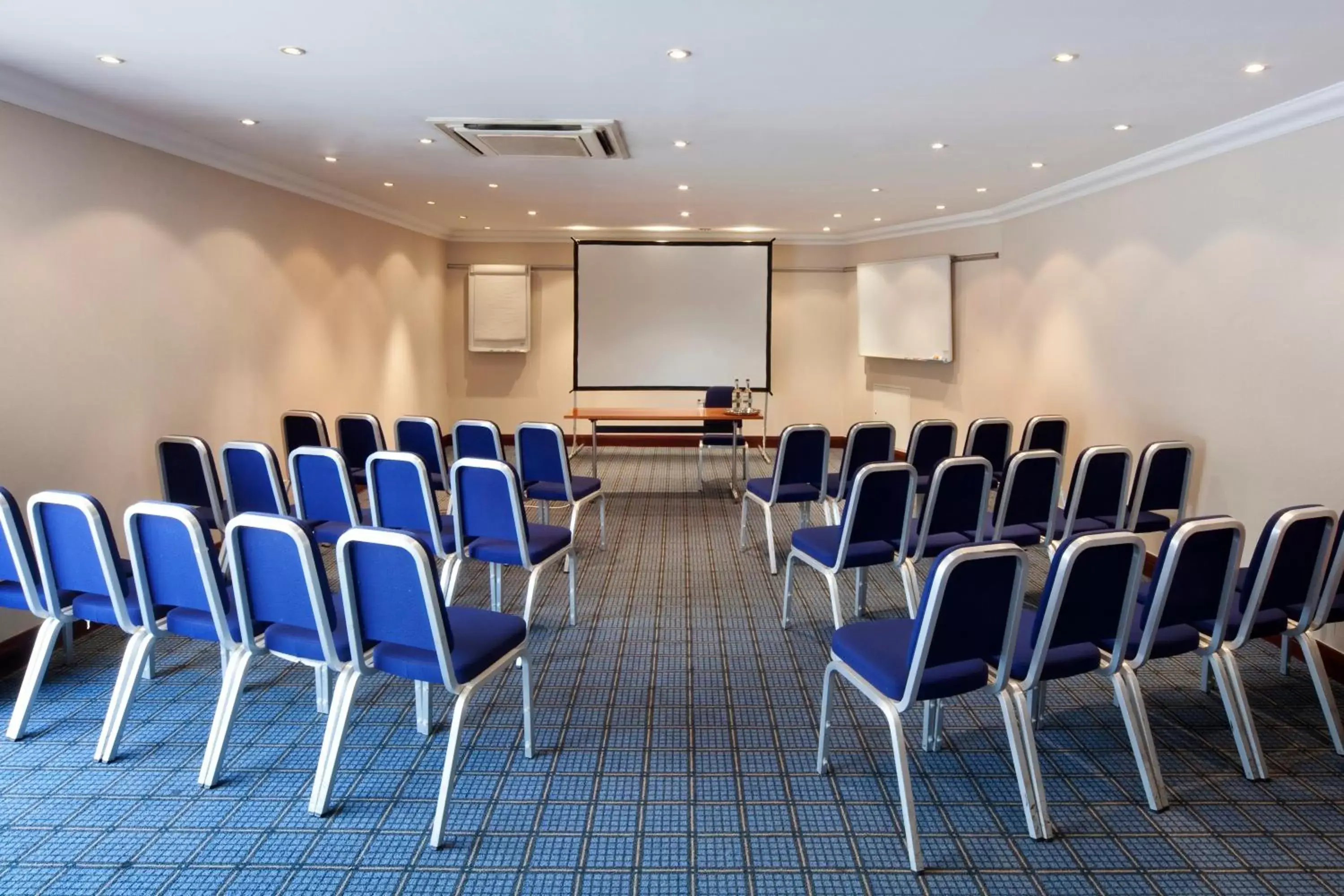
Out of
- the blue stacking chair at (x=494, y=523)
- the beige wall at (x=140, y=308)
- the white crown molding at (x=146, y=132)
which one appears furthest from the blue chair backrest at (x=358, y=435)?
the white crown molding at (x=146, y=132)

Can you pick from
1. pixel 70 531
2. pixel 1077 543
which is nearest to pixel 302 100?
pixel 70 531

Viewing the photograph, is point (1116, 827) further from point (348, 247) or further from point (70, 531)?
point (348, 247)

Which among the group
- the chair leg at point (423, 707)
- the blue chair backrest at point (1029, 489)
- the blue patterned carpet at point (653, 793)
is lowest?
the blue patterned carpet at point (653, 793)

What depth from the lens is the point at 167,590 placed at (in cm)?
280

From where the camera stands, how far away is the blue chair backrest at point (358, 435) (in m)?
5.54

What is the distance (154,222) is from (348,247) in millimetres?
2819

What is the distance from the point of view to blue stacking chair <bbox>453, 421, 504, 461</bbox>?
5.20 m

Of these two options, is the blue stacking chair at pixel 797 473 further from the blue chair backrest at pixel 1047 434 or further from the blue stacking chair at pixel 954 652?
the blue stacking chair at pixel 954 652

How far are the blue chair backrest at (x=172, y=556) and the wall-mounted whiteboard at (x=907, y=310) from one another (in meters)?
7.83

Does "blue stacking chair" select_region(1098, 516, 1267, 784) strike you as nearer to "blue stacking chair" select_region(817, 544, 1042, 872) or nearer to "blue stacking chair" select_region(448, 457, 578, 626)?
"blue stacking chair" select_region(817, 544, 1042, 872)

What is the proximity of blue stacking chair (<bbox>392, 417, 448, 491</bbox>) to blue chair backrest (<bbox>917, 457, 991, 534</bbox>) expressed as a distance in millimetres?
3129

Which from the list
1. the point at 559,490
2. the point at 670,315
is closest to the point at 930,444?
the point at 559,490

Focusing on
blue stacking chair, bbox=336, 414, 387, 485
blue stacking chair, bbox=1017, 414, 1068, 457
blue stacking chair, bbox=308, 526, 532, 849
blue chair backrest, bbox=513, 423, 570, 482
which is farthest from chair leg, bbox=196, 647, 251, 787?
blue stacking chair, bbox=1017, 414, 1068, 457

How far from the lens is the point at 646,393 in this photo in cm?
1080
